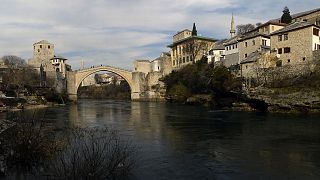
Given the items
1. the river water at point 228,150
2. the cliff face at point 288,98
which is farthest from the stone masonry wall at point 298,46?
the river water at point 228,150

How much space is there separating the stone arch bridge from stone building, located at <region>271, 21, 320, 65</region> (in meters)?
42.8

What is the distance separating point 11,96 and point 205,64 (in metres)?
27.9

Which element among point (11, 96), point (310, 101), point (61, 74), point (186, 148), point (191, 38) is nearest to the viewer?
point (186, 148)

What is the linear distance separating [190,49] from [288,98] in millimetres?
36994

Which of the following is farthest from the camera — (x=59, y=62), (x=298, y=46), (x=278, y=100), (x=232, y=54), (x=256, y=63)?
(x=59, y=62)

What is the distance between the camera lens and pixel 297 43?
3472 centimetres

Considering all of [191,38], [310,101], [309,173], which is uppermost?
[191,38]

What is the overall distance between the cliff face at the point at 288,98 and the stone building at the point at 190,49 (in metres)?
31.2

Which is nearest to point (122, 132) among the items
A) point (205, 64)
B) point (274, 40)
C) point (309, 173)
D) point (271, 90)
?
point (309, 173)

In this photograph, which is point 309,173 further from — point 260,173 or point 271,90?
point 271,90

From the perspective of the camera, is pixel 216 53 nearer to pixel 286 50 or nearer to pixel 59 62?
pixel 286 50

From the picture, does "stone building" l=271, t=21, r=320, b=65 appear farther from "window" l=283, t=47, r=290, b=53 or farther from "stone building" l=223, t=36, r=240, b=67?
"stone building" l=223, t=36, r=240, b=67

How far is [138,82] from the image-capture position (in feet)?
250

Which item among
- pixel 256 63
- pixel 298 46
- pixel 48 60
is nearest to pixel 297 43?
pixel 298 46
